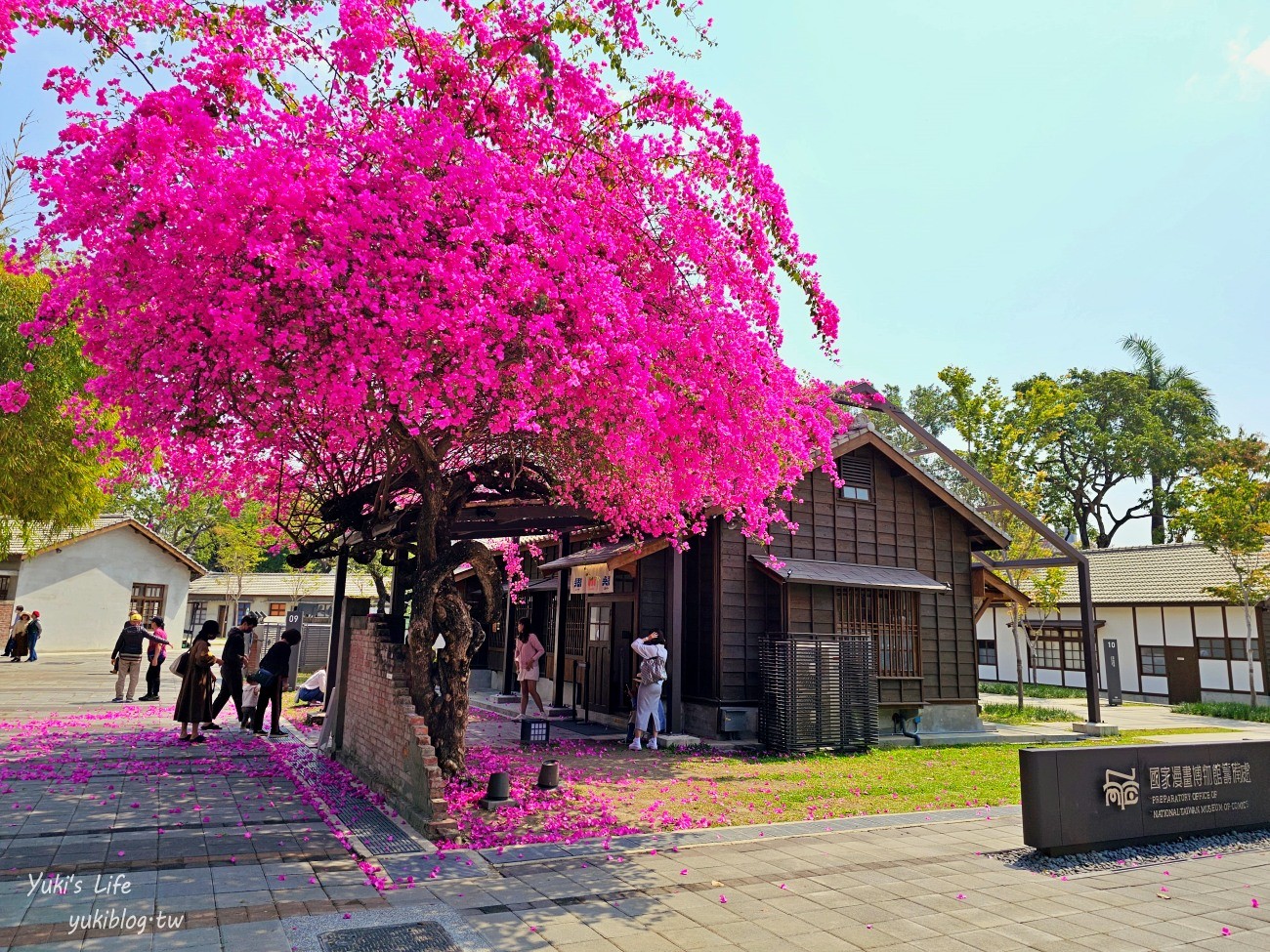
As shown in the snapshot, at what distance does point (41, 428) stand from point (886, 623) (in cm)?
1497

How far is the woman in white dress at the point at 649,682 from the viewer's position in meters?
12.3

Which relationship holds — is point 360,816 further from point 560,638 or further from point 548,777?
point 560,638

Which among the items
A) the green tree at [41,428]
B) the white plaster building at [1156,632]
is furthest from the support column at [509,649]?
the white plaster building at [1156,632]

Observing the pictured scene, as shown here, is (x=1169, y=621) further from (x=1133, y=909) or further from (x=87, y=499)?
(x=87, y=499)

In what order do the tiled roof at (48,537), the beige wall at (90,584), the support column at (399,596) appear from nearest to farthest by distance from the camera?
1. the support column at (399,596)
2. the tiled roof at (48,537)
3. the beige wall at (90,584)

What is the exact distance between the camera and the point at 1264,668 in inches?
912

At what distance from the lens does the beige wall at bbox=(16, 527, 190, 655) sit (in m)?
31.2

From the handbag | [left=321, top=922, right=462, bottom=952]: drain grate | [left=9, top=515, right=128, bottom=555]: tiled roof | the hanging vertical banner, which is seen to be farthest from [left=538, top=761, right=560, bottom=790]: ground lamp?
[left=9, top=515, right=128, bottom=555]: tiled roof

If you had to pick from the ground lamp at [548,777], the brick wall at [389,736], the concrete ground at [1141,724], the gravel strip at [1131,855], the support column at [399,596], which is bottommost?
the concrete ground at [1141,724]

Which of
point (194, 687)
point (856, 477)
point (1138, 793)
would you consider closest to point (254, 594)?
point (194, 687)

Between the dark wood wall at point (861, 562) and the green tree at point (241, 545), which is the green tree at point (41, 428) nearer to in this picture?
the dark wood wall at point (861, 562)

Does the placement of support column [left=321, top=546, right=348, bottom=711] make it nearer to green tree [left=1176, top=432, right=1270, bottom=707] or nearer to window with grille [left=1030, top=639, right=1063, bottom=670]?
green tree [left=1176, top=432, right=1270, bottom=707]

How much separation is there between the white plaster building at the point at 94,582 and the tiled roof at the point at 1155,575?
36.1 m

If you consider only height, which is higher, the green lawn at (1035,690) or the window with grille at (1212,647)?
the window with grille at (1212,647)
